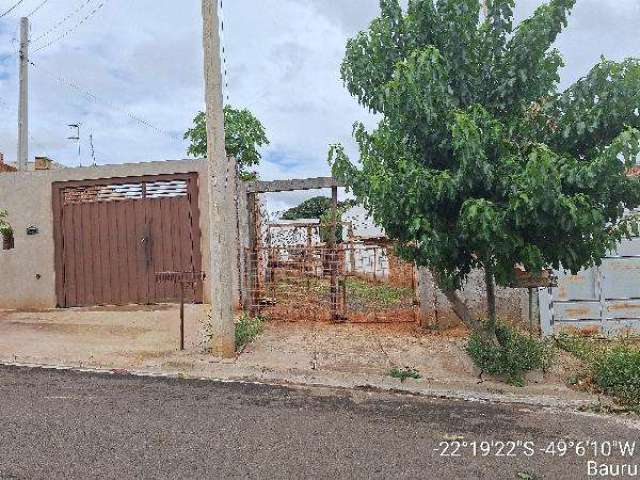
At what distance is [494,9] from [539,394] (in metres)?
4.13

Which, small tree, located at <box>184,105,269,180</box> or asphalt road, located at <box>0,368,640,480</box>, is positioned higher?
small tree, located at <box>184,105,269,180</box>

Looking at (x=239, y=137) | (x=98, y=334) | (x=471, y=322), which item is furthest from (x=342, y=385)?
(x=239, y=137)

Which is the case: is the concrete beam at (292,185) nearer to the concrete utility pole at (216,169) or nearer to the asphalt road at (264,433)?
the concrete utility pole at (216,169)

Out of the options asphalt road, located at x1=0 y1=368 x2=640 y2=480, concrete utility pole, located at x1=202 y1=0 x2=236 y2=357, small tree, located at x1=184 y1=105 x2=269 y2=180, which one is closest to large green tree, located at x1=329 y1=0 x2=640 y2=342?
concrete utility pole, located at x1=202 y1=0 x2=236 y2=357

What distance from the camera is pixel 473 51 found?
548 cm

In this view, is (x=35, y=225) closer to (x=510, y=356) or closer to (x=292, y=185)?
(x=292, y=185)

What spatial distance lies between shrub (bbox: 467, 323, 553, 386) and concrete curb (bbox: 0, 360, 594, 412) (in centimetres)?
31

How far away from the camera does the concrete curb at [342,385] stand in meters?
5.38

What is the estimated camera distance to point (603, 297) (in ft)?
25.2

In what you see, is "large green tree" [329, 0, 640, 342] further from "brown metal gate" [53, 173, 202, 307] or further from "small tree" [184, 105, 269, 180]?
"small tree" [184, 105, 269, 180]

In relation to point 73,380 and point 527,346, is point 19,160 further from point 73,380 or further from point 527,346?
point 527,346

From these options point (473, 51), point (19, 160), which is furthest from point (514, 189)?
point (19, 160)

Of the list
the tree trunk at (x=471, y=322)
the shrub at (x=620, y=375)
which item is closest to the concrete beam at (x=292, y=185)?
the tree trunk at (x=471, y=322)

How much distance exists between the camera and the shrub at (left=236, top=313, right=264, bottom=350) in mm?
6742
